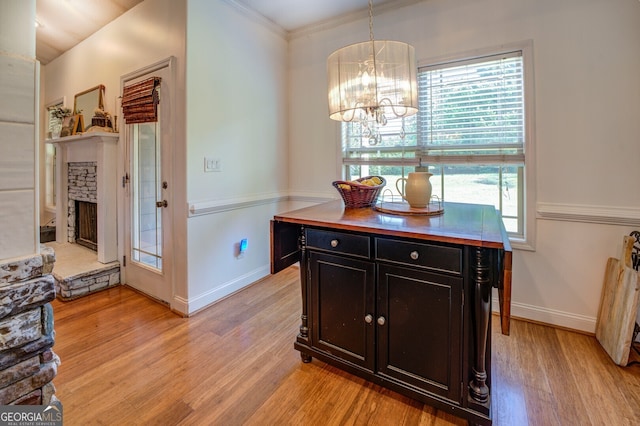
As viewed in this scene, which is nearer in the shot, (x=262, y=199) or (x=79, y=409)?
(x=79, y=409)

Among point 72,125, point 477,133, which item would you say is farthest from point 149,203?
point 477,133

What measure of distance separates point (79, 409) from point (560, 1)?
3.88 m

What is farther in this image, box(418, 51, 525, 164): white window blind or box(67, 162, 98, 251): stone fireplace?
box(67, 162, 98, 251): stone fireplace

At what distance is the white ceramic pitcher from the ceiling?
75.6 inches

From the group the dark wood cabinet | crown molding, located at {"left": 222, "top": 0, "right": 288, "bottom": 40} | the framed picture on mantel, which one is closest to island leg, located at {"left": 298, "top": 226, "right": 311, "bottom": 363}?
the dark wood cabinet

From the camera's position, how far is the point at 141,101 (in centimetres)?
273

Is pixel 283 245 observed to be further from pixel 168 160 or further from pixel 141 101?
pixel 141 101

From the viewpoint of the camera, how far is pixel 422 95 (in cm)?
274

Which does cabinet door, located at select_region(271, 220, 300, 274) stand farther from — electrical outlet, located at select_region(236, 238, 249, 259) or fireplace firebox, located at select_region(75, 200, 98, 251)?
fireplace firebox, located at select_region(75, 200, 98, 251)

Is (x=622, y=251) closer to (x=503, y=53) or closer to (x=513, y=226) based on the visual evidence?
(x=513, y=226)

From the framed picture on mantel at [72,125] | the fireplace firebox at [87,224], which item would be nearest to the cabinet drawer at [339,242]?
the fireplace firebox at [87,224]

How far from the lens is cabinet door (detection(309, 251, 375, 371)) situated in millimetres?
1639

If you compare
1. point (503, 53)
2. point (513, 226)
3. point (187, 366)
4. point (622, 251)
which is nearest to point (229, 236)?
point (187, 366)

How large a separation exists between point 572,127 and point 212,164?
2776 millimetres
